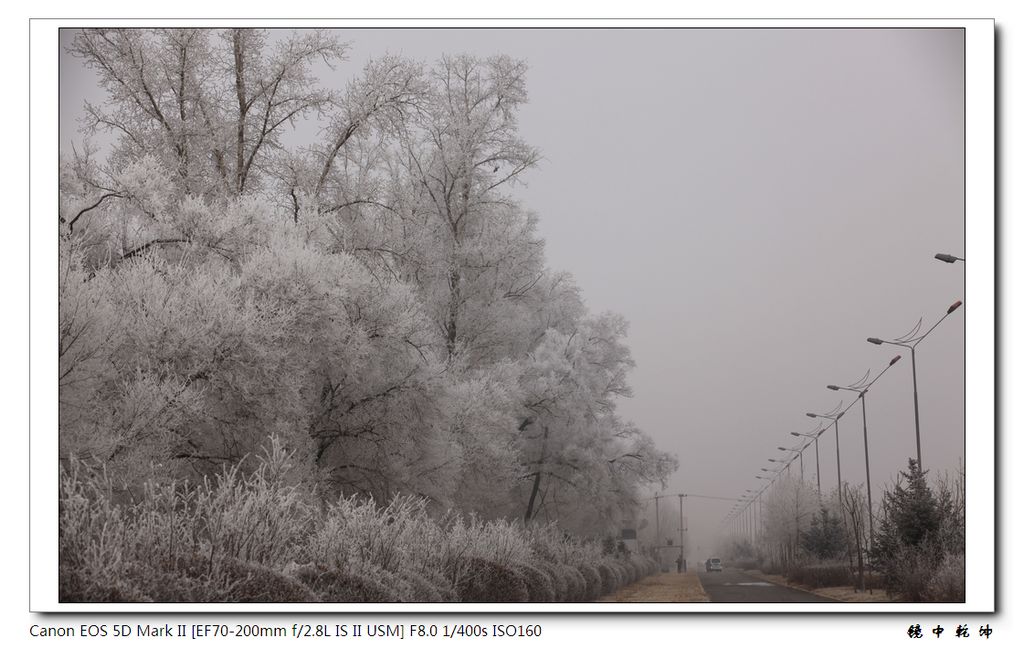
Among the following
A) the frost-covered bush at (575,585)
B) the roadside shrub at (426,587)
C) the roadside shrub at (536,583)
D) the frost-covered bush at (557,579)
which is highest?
the roadside shrub at (426,587)

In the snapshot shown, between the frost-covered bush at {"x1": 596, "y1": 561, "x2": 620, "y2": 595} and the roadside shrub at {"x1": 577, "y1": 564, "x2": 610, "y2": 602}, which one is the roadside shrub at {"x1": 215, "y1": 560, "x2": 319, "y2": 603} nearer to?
the roadside shrub at {"x1": 577, "y1": 564, "x2": 610, "y2": 602}

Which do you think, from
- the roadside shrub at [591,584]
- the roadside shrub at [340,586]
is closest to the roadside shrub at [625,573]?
the roadside shrub at [591,584]

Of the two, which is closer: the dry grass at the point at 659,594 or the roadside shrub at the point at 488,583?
the roadside shrub at the point at 488,583

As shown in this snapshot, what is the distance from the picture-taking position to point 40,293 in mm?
12555

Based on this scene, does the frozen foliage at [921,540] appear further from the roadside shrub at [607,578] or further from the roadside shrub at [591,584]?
the roadside shrub at [607,578]

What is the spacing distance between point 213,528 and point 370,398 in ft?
31.7

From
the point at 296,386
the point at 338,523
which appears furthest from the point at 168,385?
the point at 338,523

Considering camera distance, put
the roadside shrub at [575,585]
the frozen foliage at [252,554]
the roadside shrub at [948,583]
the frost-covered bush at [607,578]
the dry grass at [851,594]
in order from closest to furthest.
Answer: the frozen foliage at [252,554], the roadside shrub at [948,583], the dry grass at [851,594], the roadside shrub at [575,585], the frost-covered bush at [607,578]

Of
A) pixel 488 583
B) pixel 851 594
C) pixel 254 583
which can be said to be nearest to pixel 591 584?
pixel 851 594

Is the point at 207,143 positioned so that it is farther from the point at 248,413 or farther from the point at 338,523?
the point at 338,523

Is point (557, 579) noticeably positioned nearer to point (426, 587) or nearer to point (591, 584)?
point (591, 584)

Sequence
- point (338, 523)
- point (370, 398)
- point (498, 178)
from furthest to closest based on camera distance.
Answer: point (498, 178) < point (370, 398) < point (338, 523)

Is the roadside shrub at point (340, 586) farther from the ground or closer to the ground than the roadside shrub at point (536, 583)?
farther from the ground

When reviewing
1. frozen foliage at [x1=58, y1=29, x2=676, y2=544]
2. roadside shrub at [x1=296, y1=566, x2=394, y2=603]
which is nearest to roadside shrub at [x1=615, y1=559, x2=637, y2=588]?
frozen foliage at [x1=58, y1=29, x2=676, y2=544]
